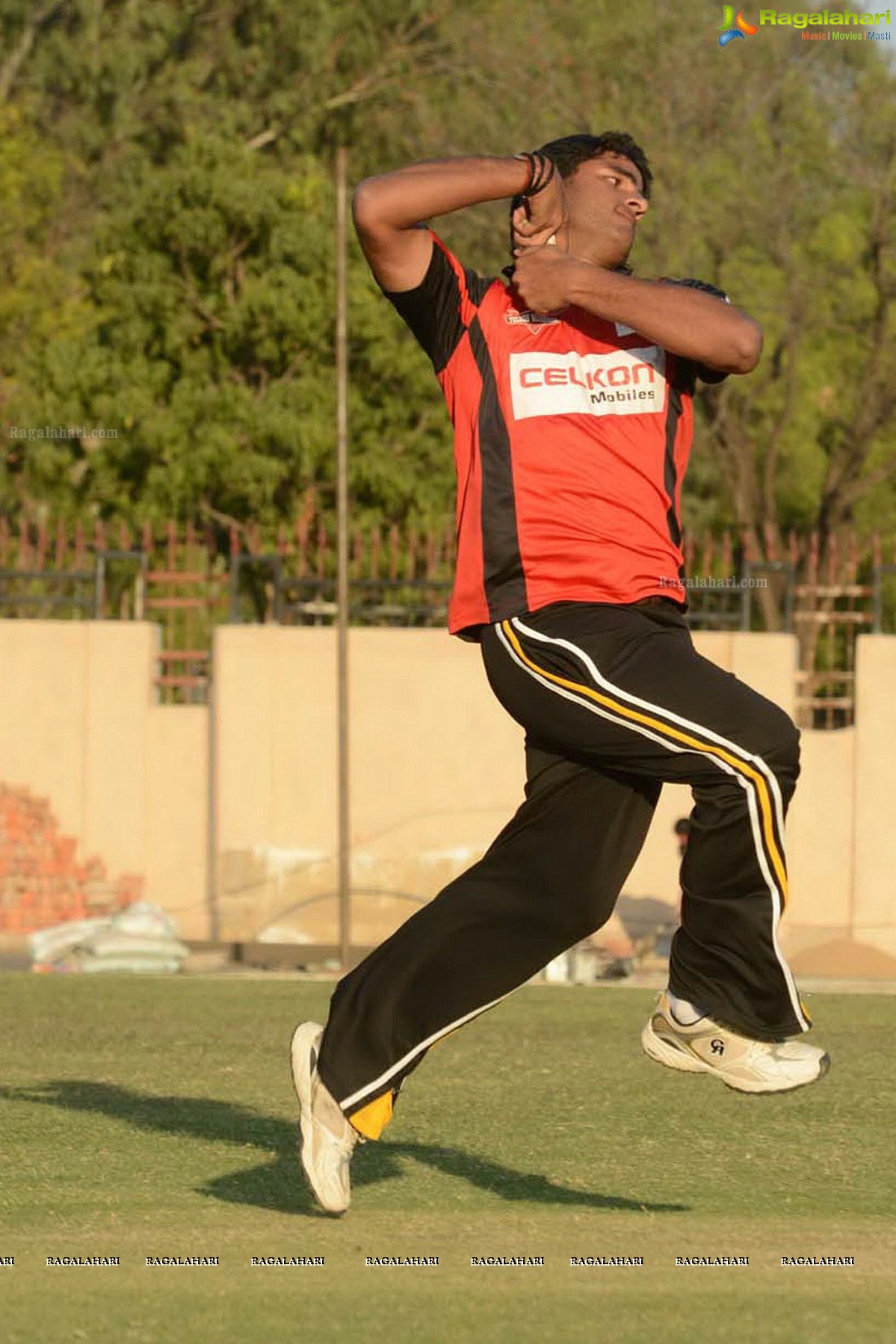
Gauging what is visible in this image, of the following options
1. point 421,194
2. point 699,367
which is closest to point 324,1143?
point 699,367

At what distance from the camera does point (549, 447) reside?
455cm

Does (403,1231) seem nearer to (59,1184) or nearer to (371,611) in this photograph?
(59,1184)

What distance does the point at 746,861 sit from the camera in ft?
14.7

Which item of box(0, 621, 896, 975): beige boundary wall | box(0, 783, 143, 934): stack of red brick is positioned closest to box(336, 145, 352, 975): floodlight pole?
box(0, 621, 896, 975): beige boundary wall

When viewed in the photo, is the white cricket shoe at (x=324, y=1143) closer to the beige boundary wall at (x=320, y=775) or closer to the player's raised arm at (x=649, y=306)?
the player's raised arm at (x=649, y=306)

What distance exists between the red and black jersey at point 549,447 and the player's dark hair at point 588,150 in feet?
0.93

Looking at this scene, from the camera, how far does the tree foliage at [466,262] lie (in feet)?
80.7

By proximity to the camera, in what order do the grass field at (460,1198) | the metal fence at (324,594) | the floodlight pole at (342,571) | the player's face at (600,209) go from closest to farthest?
the grass field at (460,1198)
the player's face at (600,209)
the floodlight pole at (342,571)
the metal fence at (324,594)

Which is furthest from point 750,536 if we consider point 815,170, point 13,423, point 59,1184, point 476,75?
point 59,1184

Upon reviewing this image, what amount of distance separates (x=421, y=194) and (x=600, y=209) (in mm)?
476

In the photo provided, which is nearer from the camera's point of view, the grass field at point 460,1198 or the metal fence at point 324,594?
the grass field at point 460,1198

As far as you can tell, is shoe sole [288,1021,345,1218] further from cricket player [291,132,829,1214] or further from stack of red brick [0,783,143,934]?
stack of red brick [0,783,143,934]

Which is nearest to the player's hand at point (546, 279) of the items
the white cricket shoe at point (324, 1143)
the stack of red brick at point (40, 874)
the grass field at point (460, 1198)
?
the white cricket shoe at point (324, 1143)

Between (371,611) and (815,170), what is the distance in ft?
38.4
